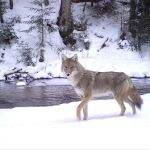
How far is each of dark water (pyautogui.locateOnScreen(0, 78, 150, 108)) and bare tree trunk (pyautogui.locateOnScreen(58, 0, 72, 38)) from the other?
8.66 meters

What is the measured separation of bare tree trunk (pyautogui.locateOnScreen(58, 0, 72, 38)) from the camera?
22.9 m

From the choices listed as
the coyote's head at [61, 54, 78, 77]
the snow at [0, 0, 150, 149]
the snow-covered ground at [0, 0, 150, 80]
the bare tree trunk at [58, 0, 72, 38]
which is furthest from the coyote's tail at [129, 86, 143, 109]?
the bare tree trunk at [58, 0, 72, 38]

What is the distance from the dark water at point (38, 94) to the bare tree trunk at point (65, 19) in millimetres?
8664

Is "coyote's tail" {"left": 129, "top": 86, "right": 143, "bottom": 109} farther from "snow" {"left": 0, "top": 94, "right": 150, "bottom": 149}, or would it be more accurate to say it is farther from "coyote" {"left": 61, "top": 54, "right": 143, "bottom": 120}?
"snow" {"left": 0, "top": 94, "right": 150, "bottom": 149}

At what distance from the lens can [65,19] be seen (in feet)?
76.7

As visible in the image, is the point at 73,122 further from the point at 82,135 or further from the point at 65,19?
the point at 65,19

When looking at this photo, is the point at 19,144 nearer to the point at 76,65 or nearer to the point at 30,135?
the point at 30,135

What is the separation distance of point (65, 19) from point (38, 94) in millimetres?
12365

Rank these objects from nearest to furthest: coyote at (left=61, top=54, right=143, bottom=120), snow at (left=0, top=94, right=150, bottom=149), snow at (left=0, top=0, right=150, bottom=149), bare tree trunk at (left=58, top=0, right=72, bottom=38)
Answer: snow at (left=0, top=94, right=150, bottom=149), snow at (left=0, top=0, right=150, bottom=149), coyote at (left=61, top=54, right=143, bottom=120), bare tree trunk at (left=58, top=0, right=72, bottom=38)

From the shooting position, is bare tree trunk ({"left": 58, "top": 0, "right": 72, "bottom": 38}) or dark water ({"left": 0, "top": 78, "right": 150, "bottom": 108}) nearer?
dark water ({"left": 0, "top": 78, "right": 150, "bottom": 108})

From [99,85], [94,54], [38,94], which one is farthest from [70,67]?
[94,54]

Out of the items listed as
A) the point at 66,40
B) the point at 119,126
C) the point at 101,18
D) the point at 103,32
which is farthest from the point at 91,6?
the point at 119,126

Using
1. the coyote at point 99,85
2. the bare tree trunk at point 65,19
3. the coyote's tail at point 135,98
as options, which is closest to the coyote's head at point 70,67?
the coyote at point 99,85

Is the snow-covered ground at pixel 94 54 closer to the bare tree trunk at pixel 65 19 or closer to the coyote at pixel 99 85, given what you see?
the bare tree trunk at pixel 65 19
